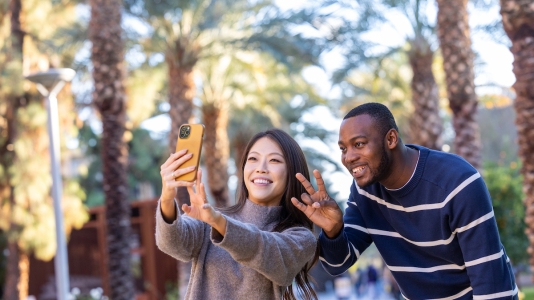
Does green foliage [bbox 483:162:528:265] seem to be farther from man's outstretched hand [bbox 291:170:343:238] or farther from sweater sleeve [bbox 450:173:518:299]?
sweater sleeve [bbox 450:173:518:299]

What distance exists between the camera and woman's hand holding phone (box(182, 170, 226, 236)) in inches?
112

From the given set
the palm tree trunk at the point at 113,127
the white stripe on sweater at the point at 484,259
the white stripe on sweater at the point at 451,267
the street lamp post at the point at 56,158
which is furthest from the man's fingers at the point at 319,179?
the palm tree trunk at the point at 113,127

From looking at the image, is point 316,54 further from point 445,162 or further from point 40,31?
point 445,162

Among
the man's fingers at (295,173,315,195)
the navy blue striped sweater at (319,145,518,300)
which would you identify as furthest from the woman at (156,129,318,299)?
the navy blue striped sweater at (319,145,518,300)

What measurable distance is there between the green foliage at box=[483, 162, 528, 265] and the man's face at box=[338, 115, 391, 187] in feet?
56.3

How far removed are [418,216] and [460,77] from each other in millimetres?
9342

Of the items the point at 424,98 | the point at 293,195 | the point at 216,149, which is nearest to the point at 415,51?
the point at 424,98

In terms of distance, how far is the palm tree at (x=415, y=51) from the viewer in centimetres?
1423

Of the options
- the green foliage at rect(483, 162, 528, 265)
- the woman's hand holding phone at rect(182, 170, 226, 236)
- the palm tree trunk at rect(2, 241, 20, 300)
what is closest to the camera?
the woman's hand holding phone at rect(182, 170, 226, 236)

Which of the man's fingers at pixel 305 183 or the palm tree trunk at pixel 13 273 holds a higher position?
the man's fingers at pixel 305 183

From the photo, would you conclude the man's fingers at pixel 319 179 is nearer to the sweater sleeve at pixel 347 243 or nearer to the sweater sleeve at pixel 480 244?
the sweater sleeve at pixel 347 243

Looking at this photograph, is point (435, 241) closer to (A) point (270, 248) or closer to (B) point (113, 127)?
(A) point (270, 248)

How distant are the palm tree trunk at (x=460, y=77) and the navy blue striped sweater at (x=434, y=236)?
9030 millimetres

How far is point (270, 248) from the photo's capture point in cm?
302
